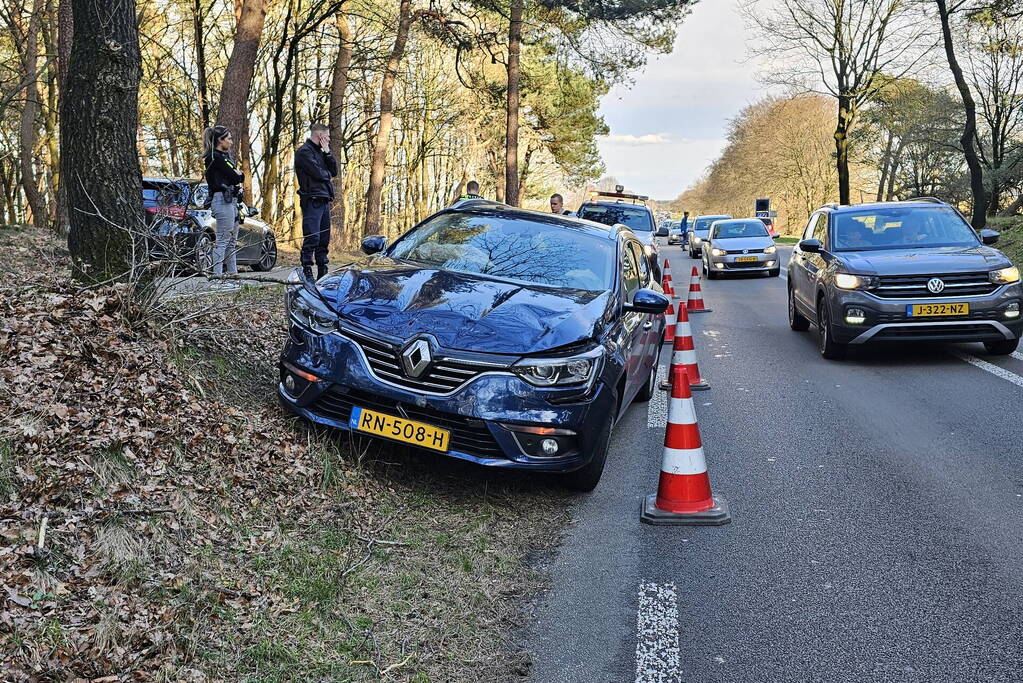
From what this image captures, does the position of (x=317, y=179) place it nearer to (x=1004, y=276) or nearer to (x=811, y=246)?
(x=811, y=246)

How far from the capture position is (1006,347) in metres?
10.5

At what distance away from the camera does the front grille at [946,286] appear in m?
9.97

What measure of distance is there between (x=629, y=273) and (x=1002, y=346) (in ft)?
17.8

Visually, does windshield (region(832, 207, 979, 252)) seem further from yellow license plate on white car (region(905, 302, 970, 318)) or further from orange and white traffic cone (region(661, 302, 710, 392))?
orange and white traffic cone (region(661, 302, 710, 392))

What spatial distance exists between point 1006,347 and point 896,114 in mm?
38407

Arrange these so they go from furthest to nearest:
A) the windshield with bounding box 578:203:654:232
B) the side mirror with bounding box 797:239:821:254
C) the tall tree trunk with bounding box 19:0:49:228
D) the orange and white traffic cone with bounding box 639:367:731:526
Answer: the tall tree trunk with bounding box 19:0:49:228 < the windshield with bounding box 578:203:654:232 < the side mirror with bounding box 797:239:821:254 < the orange and white traffic cone with bounding box 639:367:731:526

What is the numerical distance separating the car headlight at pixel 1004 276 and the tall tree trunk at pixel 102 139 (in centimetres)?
816

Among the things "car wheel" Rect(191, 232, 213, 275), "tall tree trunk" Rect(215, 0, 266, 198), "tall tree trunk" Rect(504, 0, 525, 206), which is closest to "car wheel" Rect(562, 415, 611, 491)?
"car wheel" Rect(191, 232, 213, 275)

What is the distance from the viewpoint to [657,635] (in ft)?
13.0

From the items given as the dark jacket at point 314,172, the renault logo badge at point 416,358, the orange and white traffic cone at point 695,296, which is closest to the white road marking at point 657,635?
the renault logo badge at point 416,358

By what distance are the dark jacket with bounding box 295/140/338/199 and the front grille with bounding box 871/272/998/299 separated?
627cm

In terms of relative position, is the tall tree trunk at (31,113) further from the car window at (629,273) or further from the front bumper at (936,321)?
the front bumper at (936,321)

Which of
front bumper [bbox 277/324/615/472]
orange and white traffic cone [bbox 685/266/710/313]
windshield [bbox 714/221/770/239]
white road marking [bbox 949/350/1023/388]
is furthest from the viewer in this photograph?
windshield [bbox 714/221/770/239]

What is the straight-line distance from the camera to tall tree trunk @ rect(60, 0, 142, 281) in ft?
19.7
